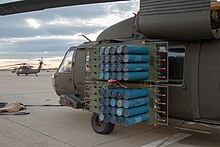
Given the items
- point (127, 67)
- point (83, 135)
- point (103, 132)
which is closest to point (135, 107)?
point (127, 67)

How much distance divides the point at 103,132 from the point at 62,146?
1086 mm

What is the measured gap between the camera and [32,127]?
655 centimetres

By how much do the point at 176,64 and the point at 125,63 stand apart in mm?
1176

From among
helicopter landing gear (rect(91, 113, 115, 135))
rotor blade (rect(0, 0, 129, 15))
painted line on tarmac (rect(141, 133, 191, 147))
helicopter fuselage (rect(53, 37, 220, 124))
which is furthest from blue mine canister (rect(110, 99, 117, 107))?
rotor blade (rect(0, 0, 129, 15))

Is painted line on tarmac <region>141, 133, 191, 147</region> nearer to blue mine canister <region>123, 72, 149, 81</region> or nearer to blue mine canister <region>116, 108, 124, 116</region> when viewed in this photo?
blue mine canister <region>116, 108, 124, 116</region>

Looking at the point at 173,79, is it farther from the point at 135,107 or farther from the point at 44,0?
the point at 44,0

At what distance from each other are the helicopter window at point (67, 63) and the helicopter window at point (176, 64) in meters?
3.32

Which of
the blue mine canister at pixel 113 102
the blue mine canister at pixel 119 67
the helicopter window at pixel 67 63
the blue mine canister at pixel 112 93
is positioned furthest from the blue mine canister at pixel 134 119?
the helicopter window at pixel 67 63

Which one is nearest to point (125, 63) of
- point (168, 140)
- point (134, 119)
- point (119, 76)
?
point (119, 76)

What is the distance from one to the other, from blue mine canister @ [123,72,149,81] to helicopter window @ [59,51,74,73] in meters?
3.10

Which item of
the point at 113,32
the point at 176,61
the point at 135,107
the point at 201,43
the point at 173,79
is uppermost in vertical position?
the point at 113,32

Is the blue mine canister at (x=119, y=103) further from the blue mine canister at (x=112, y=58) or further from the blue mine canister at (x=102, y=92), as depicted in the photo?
the blue mine canister at (x=112, y=58)

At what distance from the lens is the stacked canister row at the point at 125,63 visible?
191 inches

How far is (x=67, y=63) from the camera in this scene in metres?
7.80
